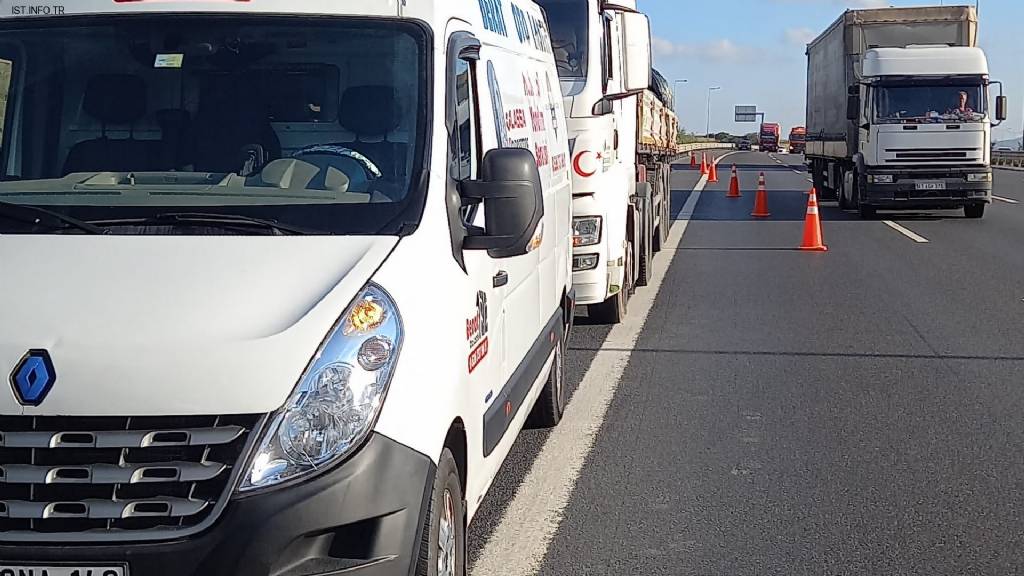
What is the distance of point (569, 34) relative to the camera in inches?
402

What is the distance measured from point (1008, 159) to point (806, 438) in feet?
206

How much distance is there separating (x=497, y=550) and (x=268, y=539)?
2010 mm

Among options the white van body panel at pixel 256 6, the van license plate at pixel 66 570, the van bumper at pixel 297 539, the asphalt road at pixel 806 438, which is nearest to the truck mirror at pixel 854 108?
the asphalt road at pixel 806 438

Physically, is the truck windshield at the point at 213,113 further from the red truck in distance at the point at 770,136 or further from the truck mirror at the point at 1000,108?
the red truck in distance at the point at 770,136

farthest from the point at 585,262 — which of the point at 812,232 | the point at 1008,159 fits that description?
the point at 1008,159

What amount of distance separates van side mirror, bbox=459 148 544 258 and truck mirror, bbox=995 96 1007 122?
21429 mm

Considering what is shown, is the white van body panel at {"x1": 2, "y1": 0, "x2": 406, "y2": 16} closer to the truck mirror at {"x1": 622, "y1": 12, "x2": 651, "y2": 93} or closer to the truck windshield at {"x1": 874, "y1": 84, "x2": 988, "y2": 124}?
the truck mirror at {"x1": 622, "y1": 12, "x2": 651, "y2": 93}

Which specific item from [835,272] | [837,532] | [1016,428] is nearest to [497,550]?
[837,532]

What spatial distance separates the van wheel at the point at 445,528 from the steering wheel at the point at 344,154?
0.95 metres

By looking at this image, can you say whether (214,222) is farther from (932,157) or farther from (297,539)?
(932,157)

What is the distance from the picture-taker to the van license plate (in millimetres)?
3328

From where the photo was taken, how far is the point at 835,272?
1505 centimetres

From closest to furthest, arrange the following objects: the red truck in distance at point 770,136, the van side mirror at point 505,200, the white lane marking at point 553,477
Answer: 1. the van side mirror at point 505,200
2. the white lane marking at point 553,477
3. the red truck in distance at point 770,136

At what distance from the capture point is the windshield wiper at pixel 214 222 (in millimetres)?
3961
